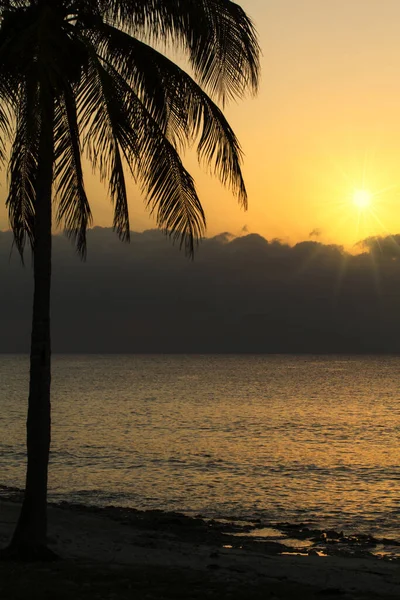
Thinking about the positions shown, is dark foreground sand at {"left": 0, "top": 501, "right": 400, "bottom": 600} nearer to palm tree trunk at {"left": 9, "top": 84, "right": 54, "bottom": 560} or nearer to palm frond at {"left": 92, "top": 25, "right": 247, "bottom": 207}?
palm tree trunk at {"left": 9, "top": 84, "right": 54, "bottom": 560}

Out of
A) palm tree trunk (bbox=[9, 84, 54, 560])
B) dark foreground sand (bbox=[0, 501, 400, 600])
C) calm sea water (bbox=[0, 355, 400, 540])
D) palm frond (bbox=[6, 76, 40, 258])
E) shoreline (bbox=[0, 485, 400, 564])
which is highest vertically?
palm frond (bbox=[6, 76, 40, 258])

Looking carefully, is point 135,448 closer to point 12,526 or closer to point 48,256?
point 12,526

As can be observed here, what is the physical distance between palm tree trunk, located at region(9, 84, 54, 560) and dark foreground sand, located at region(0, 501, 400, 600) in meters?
0.67

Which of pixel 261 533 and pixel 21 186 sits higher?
pixel 21 186

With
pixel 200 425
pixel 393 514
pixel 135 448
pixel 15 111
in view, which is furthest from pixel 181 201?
pixel 200 425

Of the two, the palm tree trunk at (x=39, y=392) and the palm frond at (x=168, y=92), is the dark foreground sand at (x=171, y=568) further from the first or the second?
the palm frond at (x=168, y=92)

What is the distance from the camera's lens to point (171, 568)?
1467cm

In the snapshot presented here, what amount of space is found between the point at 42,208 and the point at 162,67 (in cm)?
360

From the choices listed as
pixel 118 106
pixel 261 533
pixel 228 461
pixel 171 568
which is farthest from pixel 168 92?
pixel 228 461

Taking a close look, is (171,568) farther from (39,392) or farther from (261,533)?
(261,533)

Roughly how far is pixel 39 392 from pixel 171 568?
14.6 ft

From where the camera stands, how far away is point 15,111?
45.6ft

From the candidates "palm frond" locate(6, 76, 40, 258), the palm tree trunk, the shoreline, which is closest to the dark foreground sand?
the shoreline

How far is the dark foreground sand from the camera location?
39.8ft
